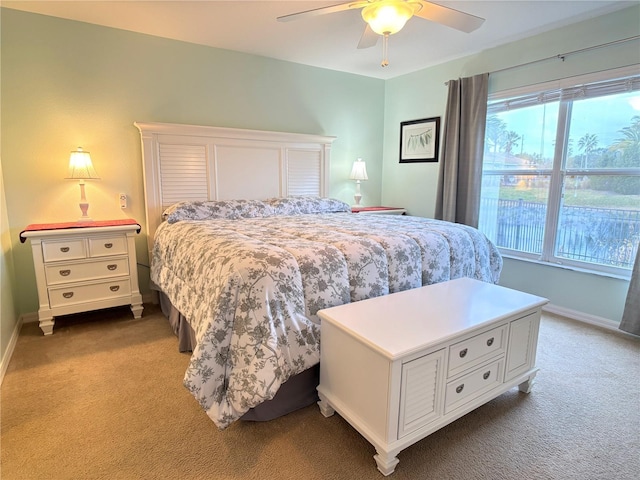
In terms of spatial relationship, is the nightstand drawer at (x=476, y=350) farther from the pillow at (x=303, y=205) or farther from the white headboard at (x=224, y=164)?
the white headboard at (x=224, y=164)

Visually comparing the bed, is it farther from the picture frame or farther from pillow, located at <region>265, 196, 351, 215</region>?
the picture frame

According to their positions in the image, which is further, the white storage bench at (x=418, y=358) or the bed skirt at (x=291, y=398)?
the bed skirt at (x=291, y=398)

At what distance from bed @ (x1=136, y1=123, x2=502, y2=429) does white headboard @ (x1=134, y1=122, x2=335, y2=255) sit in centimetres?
1

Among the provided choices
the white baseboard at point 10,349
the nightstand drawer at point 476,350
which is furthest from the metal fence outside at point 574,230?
the white baseboard at point 10,349

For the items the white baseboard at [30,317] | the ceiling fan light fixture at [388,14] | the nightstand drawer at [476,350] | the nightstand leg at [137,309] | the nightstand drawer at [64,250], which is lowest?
the white baseboard at [30,317]

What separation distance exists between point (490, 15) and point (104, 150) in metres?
3.30

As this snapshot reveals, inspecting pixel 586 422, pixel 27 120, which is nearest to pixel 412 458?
pixel 586 422

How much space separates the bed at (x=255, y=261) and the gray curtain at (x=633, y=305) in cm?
93

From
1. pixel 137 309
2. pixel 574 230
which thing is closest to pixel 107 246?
pixel 137 309

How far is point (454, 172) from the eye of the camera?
12.5 ft

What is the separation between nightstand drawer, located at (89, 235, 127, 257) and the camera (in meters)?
2.84

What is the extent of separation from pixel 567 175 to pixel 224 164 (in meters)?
3.11

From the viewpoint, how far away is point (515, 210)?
3.59 m

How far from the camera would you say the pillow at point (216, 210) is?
3150mm
